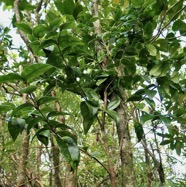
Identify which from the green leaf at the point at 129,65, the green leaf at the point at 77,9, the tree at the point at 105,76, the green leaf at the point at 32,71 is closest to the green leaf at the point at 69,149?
the tree at the point at 105,76

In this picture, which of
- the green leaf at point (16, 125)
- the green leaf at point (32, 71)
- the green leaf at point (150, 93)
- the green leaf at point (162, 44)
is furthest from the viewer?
the green leaf at point (162, 44)

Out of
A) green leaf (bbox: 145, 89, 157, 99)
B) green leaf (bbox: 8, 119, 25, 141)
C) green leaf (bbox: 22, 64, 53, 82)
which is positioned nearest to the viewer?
green leaf (bbox: 22, 64, 53, 82)

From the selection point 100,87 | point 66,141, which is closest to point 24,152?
point 100,87

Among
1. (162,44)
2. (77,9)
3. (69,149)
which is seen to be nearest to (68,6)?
(77,9)

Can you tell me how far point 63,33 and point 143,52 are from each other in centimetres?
27

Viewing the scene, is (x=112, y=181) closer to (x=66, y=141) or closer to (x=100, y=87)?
(x=66, y=141)

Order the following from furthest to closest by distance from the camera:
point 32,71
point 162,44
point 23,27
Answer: point 162,44
point 23,27
point 32,71

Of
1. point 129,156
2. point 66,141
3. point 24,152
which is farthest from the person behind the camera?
point 24,152

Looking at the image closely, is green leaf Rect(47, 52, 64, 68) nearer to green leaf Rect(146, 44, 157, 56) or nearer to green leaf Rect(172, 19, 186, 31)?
green leaf Rect(146, 44, 157, 56)

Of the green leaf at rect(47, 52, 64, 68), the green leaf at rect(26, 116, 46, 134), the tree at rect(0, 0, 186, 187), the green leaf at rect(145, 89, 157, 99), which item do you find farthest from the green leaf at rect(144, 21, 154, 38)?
the green leaf at rect(26, 116, 46, 134)

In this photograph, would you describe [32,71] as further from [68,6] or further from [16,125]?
[68,6]

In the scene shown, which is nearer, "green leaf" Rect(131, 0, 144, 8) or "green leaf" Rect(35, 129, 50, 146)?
"green leaf" Rect(35, 129, 50, 146)

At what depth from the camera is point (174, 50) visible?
76cm

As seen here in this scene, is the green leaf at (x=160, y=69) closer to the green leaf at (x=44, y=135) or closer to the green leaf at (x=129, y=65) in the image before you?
the green leaf at (x=129, y=65)
